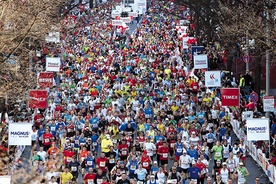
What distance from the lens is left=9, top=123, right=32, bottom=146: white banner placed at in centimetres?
2602

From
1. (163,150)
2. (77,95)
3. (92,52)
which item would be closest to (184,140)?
(163,150)

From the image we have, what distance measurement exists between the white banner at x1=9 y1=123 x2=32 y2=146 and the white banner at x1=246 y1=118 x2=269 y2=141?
6124 millimetres

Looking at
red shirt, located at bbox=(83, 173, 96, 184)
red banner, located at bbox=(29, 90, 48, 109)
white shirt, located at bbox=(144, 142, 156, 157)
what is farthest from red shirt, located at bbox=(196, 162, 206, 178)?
red banner, located at bbox=(29, 90, 48, 109)

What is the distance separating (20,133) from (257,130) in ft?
21.8

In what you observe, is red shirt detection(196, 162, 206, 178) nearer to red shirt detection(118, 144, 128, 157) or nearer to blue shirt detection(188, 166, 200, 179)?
blue shirt detection(188, 166, 200, 179)

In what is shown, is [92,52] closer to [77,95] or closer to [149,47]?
[149,47]

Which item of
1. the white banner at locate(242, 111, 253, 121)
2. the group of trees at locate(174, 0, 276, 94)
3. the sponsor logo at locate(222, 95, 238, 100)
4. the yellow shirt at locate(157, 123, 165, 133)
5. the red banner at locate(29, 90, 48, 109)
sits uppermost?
the group of trees at locate(174, 0, 276, 94)

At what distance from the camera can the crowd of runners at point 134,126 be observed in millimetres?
24859

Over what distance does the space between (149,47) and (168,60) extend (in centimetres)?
649

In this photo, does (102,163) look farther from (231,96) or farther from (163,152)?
(231,96)

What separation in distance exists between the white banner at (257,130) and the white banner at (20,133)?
6124 mm

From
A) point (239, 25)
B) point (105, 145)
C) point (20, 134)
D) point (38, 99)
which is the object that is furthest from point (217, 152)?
point (38, 99)

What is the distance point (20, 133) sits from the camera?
2611 centimetres

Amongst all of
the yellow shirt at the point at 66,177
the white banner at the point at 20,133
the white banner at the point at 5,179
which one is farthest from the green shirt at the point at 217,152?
the white banner at the point at 5,179
